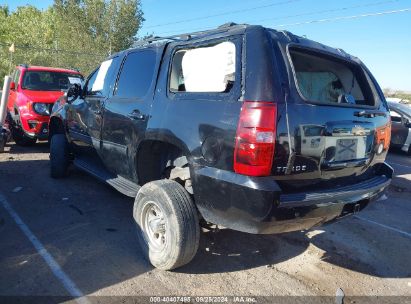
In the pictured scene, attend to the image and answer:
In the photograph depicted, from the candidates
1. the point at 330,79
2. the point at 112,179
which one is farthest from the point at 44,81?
the point at 330,79

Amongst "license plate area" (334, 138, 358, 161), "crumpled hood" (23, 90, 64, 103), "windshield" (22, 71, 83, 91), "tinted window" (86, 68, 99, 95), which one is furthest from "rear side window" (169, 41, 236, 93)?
"windshield" (22, 71, 83, 91)

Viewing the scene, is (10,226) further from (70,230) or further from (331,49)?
(331,49)

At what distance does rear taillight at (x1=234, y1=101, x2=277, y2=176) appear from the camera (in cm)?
266

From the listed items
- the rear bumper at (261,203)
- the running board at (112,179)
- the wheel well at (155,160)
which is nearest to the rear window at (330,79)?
the rear bumper at (261,203)

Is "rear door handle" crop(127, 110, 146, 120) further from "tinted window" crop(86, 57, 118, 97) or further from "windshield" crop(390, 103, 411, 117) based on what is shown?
"windshield" crop(390, 103, 411, 117)

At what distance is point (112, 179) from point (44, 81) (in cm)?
550

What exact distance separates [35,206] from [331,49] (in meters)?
3.95

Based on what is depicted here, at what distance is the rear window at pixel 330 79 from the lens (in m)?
3.33

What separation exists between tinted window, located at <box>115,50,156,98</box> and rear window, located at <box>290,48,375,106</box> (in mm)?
1454

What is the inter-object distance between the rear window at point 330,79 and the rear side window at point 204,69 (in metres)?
0.52

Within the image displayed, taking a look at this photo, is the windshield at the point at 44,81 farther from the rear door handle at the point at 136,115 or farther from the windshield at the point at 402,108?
the windshield at the point at 402,108

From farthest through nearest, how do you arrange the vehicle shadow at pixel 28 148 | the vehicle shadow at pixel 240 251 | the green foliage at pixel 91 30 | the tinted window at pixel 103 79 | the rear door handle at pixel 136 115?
the green foliage at pixel 91 30 → the vehicle shadow at pixel 28 148 → the tinted window at pixel 103 79 → the rear door handle at pixel 136 115 → the vehicle shadow at pixel 240 251

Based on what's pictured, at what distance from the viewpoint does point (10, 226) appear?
4234 mm

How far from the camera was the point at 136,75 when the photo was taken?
4.14 meters
